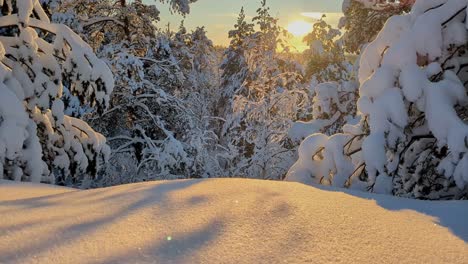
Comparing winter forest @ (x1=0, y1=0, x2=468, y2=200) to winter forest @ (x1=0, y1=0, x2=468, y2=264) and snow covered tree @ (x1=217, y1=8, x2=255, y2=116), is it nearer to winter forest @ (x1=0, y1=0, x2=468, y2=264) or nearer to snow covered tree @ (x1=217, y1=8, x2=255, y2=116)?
winter forest @ (x1=0, y1=0, x2=468, y2=264)

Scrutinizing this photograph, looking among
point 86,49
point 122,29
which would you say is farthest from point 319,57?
point 86,49

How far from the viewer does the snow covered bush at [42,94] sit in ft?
16.7

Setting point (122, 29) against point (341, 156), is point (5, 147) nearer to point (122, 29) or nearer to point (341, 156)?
point (341, 156)

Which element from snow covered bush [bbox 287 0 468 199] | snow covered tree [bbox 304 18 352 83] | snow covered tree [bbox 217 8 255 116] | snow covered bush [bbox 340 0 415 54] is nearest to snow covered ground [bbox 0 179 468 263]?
snow covered bush [bbox 287 0 468 199]

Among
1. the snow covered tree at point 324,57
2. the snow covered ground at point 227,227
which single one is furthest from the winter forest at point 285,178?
the snow covered tree at point 324,57

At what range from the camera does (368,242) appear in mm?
2252

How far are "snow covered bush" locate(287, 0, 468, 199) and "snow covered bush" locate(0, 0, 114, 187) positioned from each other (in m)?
3.52

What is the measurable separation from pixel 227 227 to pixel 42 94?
4.24 meters

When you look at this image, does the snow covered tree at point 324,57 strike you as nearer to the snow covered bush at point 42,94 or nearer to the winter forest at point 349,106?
the winter forest at point 349,106

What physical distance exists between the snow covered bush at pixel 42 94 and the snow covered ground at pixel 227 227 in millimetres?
1978

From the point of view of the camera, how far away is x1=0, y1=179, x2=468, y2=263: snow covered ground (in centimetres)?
201

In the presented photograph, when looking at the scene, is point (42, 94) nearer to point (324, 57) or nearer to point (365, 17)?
point (365, 17)

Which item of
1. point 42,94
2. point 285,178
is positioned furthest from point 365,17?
point 42,94

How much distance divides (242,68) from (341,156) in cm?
2356
